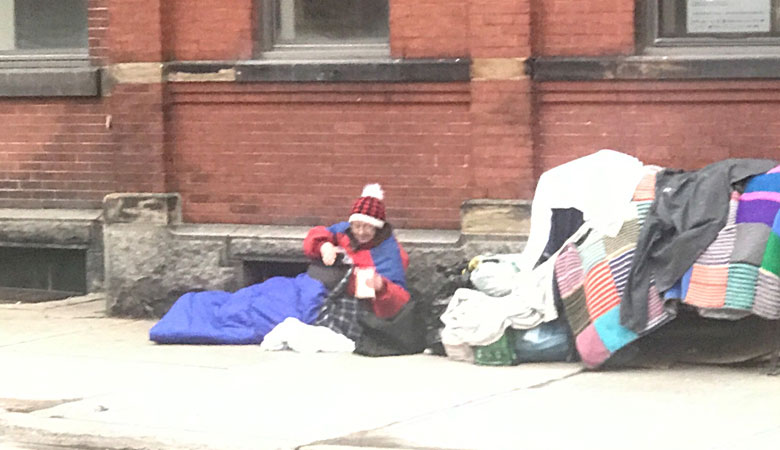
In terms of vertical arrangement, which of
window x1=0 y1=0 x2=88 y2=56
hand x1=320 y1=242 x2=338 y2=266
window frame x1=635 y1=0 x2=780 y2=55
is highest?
window x1=0 y1=0 x2=88 y2=56

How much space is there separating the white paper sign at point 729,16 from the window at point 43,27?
4837mm

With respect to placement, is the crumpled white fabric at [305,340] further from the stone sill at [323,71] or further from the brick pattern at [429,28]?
the brick pattern at [429,28]

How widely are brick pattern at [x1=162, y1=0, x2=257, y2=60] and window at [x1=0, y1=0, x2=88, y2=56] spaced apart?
46.8 inches

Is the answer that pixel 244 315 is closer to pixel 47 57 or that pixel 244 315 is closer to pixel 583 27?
pixel 583 27

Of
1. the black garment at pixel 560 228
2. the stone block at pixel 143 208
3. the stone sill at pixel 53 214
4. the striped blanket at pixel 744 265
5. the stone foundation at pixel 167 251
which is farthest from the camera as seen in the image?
the stone sill at pixel 53 214

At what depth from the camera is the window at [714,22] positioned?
30.1ft

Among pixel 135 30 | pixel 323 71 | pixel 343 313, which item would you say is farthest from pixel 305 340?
pixel 135 30

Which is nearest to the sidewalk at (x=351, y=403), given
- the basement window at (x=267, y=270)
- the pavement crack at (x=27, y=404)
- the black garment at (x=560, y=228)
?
the pavement crack at (x=27, y=404)

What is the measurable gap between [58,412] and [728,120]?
14.4 feet

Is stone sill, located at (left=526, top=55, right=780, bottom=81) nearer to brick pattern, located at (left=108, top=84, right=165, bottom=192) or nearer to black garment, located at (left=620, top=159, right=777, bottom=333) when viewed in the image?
black garment, located at (left=620, top=159, right=777, bottom=333)

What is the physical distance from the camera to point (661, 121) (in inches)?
365

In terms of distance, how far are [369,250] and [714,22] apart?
260cm

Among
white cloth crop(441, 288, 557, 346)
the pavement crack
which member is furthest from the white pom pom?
the pavement crack

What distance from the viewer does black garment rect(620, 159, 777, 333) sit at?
26.2ft
